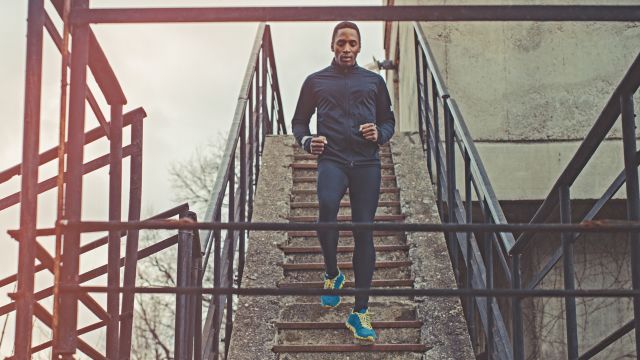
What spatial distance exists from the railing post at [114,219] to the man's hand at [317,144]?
4.12 feet

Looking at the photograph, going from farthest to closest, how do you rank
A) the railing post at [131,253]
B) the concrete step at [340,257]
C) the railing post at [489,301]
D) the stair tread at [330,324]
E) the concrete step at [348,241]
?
the concrete step at [348,241]
the concrete step at [340,257]
the stair tread at [330,324]
the railing post at [489,301]
the railing post at [131,253]

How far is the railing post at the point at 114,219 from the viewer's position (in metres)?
4.36

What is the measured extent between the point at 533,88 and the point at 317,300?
3839mm

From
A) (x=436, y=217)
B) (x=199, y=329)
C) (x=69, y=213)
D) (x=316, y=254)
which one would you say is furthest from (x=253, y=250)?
(x=69, y=213)

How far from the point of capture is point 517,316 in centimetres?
481

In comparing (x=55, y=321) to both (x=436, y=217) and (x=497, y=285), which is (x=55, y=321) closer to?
(x=436, y=217)

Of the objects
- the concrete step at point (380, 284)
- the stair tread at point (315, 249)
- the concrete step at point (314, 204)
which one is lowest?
the concrete step at point (380, 284)

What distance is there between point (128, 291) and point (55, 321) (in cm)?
25

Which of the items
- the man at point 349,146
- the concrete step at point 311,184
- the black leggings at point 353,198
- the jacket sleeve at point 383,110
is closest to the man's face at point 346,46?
the man at point 349,146

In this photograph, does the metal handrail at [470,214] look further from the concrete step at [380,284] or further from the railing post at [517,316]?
the concrete step at [380,284]

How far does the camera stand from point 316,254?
22.8 ft

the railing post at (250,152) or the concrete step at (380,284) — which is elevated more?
Result: the railing post at (250,152)

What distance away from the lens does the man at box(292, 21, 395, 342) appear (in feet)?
18.4

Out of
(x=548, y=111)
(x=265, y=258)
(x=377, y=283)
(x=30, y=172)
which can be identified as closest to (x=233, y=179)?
(x=265, y=258)
